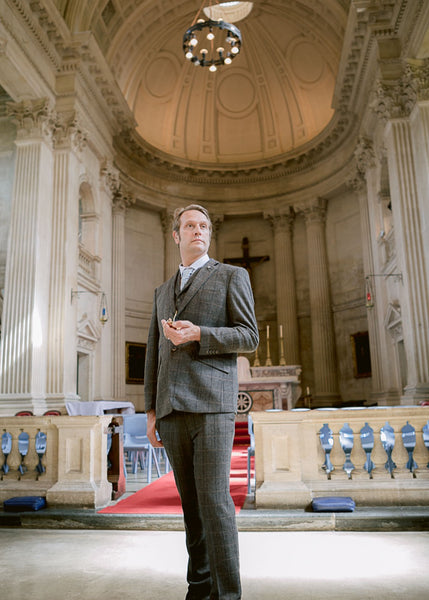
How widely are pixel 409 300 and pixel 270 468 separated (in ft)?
23.1

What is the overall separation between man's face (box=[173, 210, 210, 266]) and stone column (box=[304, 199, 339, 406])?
1573 centimetres

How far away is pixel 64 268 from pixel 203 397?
34.9 feet

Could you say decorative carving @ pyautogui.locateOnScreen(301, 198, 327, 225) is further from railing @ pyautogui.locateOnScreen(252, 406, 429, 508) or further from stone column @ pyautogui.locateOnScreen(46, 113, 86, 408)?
railing @ pyautogui.locateOnScreen(252, 406, 429, 508)

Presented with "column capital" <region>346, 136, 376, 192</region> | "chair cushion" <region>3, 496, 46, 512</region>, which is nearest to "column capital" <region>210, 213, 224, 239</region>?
"column capital" <region>346, 136, 376, 192</region>

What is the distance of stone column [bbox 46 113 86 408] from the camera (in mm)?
11797

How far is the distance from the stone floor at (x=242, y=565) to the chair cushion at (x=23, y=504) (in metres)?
0.46

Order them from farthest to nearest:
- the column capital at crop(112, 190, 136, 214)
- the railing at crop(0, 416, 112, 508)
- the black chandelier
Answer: the column capital at crop(112, 190, 136, 214)
the black chandelier
the railing at crop(0, 416, 112, 508)

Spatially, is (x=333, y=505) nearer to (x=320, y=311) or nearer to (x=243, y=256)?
(x=320, y=311)

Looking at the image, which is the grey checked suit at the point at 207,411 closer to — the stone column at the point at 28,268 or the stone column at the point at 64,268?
the stone column at the point at 28,268

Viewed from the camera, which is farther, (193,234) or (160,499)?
(160,499)

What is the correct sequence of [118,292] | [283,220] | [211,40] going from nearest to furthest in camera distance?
[211,40]
[118,292]
[283,220]

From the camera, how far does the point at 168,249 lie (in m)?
19.4

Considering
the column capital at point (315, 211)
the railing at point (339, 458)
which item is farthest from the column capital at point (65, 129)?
the railing at point (339, 458)

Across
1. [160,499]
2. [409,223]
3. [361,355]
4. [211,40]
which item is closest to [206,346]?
[160,499]
